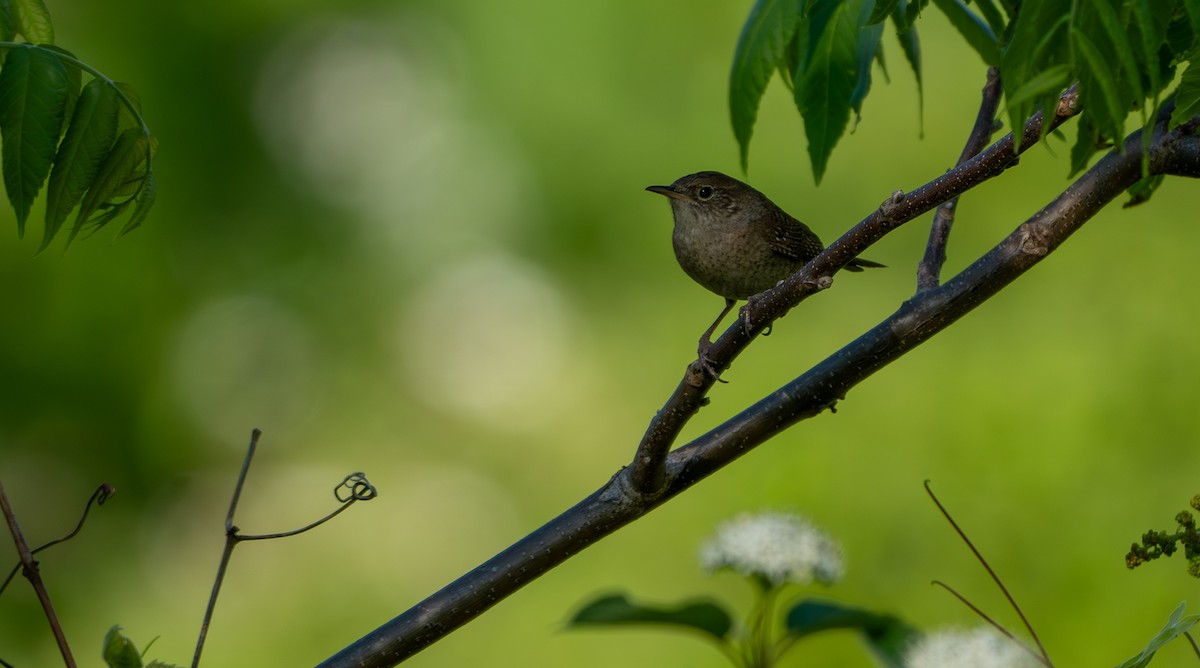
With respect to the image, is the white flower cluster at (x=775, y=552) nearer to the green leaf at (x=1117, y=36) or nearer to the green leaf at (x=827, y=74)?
the green leaf at (x=827, y=74)

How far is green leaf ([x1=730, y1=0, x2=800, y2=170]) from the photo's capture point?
73.0 inches

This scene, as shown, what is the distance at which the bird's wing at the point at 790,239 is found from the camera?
9.96 ft

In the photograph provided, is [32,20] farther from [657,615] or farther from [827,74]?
[657,615]

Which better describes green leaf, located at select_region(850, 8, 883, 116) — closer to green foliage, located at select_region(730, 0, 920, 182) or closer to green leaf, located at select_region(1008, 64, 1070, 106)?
green foliage, located at select_region(730, 0, 920, 182)

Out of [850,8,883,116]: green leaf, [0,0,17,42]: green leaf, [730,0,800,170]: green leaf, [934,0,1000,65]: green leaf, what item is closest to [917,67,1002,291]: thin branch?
[934,0,1000,65]: green leaf

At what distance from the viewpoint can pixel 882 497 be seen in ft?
17.8

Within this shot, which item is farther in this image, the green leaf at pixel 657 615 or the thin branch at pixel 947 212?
the green leaf at pixel 657 615

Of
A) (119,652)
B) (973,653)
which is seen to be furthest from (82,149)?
(973,653)

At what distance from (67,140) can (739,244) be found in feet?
5.81

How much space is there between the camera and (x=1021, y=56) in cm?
114

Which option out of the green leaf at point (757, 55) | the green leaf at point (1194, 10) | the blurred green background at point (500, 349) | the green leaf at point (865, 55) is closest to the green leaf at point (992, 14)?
the green leaf at point (865, 55)

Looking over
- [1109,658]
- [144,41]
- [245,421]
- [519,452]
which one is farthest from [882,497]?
[144,41]

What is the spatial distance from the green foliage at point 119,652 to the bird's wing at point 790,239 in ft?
6.76

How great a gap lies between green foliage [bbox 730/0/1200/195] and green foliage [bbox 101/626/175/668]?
3.51 ft
